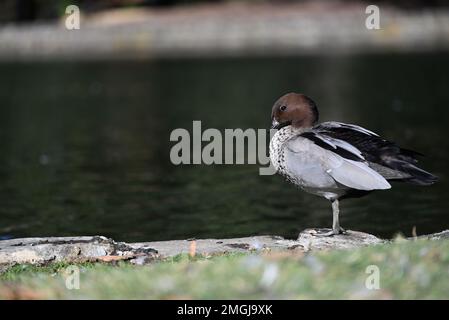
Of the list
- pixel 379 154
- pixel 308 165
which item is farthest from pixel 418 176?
pixel 308 165

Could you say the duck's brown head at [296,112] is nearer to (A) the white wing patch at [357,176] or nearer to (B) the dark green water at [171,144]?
(A) the white wing patch at [357,176]

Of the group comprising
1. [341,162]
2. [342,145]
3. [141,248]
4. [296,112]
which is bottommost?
[141,248]

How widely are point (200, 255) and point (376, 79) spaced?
19966mm

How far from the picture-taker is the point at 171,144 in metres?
17.2

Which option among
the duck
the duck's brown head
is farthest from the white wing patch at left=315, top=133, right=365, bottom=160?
the duck's brown head

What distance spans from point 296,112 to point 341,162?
827 millimetres

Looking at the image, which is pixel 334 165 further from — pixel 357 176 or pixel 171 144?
pixel 171 144

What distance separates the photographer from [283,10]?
39844 mm

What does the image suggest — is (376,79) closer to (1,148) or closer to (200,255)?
(1,148)

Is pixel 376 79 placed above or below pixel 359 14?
below

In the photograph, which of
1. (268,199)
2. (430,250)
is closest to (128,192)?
(268,199)

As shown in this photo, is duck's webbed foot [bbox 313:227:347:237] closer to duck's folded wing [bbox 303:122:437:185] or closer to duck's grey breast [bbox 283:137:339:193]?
duck's grey breast [bbox 283:137:339:193]
